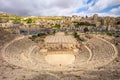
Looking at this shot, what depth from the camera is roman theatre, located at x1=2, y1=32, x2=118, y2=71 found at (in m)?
41.2

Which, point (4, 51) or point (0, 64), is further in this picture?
point (4, 51)

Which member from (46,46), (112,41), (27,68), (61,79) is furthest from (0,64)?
(112,41)

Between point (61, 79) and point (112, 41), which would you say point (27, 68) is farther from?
point (112, 41)

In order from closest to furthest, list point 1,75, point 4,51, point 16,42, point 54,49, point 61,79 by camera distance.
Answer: point 61,79
point 1,75
point 4,51
point 16,42
point 54,49

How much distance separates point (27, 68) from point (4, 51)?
41.9ft

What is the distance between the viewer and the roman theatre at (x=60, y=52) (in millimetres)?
41156

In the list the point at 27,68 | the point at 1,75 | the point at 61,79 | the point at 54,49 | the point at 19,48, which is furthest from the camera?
the point at 54,49

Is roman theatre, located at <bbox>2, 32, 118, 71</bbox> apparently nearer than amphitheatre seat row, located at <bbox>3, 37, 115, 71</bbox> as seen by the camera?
No

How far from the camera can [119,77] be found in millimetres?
26844

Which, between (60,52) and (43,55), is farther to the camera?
(60,52)

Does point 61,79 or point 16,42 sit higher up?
point 16,42

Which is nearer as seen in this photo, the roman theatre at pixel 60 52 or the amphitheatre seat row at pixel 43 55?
the amphitheatre seat row at pixel 43 55

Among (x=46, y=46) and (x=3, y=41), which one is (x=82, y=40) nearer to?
(x=46, y=46)

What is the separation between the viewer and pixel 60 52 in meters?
57.8
